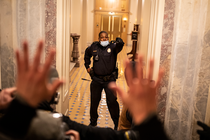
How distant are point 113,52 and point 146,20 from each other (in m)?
5.03

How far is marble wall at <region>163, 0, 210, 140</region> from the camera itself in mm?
2459

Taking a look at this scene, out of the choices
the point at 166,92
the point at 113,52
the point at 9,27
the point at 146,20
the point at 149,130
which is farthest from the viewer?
the point at 146,20

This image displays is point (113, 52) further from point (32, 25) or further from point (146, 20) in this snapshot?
point (146, 20)

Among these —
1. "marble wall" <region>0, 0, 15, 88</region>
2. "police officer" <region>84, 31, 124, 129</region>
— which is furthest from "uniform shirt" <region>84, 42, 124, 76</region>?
"marble wall" <region>0, 0, 15, 88</region>

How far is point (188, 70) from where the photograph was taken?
2.59 meters

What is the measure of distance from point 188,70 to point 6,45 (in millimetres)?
2413

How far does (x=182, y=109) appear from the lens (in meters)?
2.71

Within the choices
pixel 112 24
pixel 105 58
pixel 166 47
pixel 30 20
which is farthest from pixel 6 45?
pixel 112 24

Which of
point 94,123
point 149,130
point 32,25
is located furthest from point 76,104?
point 149,130

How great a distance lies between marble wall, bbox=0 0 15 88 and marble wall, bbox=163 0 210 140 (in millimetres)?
2165

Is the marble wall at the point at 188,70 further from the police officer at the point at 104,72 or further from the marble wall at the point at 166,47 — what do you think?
the police officer at the point at 104,72

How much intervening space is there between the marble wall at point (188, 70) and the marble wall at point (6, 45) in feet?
7.10

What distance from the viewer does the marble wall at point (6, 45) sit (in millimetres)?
2635

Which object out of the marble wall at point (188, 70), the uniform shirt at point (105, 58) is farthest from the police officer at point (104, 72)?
the marble wall at point (188, 70)
